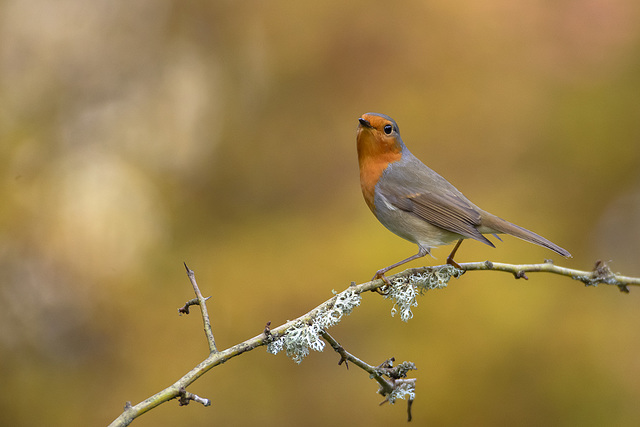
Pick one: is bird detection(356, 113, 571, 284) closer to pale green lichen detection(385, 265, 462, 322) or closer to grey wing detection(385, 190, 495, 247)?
grey wing detection(385, 190, 495, 247)

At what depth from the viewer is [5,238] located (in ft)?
16.0

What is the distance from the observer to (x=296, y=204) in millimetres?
4949

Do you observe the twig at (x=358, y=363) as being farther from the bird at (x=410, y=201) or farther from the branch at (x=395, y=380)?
the bird at (x=410, y=201)

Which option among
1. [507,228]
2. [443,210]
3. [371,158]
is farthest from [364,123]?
[507,228]

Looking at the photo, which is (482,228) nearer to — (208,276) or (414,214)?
(414,214)

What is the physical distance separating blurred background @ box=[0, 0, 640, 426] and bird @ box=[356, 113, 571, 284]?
2.85 feet

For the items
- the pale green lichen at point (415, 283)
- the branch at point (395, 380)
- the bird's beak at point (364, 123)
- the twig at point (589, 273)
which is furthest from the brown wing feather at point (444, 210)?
the branch at point (395, 380)

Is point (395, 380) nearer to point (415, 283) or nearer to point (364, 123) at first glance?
point (415, 283)

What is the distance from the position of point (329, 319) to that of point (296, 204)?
2.66m

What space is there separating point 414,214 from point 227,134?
2246mm

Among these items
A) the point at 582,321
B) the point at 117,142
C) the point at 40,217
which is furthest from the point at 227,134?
the point at 582,321

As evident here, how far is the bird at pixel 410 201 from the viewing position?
11.6 ft

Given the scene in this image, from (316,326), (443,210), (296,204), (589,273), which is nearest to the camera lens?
(589,273)

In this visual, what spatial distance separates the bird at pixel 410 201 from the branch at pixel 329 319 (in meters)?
0.66
